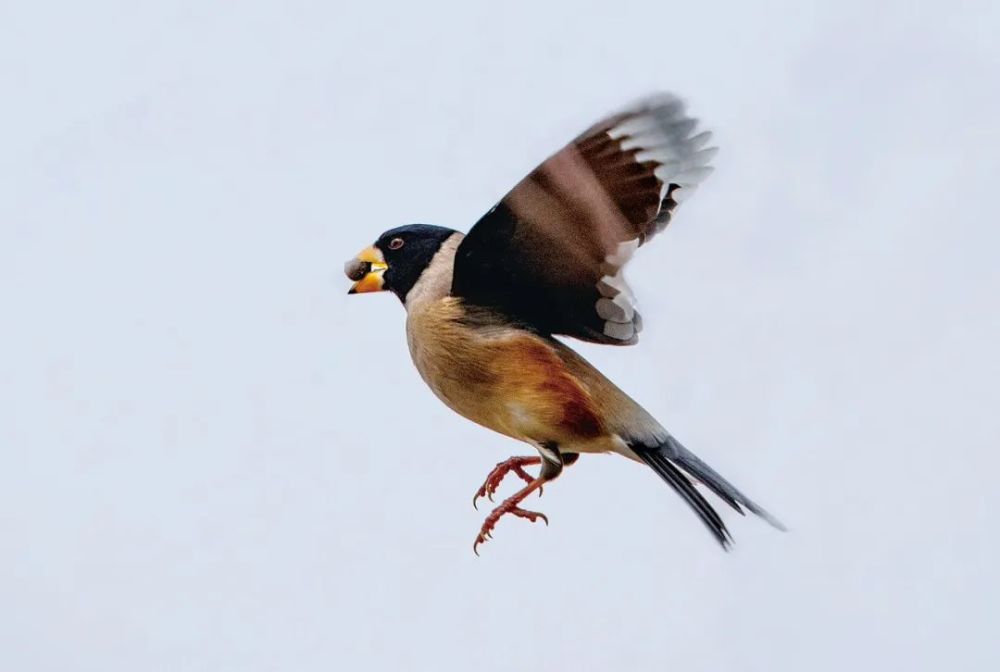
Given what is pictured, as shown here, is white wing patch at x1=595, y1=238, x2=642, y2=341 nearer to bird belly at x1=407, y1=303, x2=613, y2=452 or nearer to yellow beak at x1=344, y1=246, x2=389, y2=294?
bird belly at x1=407, y1=303, x2=613, y2=452

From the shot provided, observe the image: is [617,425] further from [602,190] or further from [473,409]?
[602,190]

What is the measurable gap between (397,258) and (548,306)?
33 cm

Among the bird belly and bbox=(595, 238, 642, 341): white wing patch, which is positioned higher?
bbox=(595, 238, 642, 341): white wing patch

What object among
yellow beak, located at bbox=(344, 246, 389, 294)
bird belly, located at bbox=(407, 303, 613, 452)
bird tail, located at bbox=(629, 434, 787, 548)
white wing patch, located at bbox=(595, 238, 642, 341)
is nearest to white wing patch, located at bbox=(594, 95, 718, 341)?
white wing patch, located at bbox=(595, 238, 642, 341)

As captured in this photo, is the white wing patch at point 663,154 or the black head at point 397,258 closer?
the white wing patch at point 663,154

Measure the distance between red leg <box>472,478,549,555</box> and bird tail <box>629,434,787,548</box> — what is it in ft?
0.73

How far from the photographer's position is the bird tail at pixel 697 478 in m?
3.04

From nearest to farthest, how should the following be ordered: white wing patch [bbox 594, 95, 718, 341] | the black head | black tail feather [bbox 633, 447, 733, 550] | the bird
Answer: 1. white wing patch [bbox 594, 95, 718, 341]
2. the bird
3. black tail feather [bbox 633, 447, 733, 550]
4. the black head

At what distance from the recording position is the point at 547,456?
3178 mm

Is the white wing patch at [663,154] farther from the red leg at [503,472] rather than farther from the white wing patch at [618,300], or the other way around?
the red leg at [503,472]

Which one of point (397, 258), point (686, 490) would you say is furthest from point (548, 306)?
point (686, 490)

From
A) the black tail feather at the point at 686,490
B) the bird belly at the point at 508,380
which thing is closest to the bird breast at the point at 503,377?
the bird belly at the point at 508,380

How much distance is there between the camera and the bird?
9.49 feet

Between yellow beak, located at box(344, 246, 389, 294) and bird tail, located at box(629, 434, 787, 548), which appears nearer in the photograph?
bird tail, located at box(629, 434, 787, 548)
